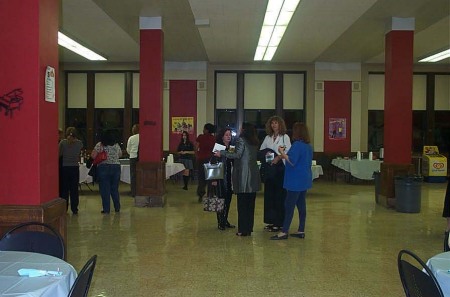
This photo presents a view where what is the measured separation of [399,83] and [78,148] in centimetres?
601

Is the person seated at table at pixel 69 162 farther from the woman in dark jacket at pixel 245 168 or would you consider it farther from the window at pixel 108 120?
the window at pixel 108 120

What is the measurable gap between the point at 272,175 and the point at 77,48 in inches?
338

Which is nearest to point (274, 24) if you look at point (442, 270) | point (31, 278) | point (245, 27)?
point (245, 27)

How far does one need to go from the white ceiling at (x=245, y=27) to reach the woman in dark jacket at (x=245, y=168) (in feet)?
10.2

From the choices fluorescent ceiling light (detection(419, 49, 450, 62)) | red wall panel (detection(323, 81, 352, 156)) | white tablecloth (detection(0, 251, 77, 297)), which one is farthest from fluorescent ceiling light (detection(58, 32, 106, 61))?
fluorescent ceiling light (detection(419, 49, 450, 62))

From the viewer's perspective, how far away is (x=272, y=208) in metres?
7.06

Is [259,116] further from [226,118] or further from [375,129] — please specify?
[375,129]

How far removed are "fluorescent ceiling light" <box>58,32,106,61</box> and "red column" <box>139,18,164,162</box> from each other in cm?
292

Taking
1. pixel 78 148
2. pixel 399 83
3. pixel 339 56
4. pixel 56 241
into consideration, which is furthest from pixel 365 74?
pixel 56 241

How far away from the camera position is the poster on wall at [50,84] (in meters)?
3.89

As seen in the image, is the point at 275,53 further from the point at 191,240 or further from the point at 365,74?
the point at 191,240

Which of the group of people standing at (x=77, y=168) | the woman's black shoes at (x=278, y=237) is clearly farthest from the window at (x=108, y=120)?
the woman's black shoes at (x=278, y=237)

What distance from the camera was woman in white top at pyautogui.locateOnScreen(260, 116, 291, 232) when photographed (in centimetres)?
678

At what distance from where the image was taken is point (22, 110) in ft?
12.3
